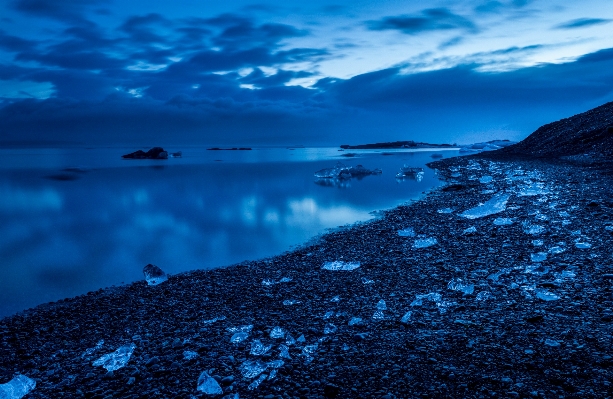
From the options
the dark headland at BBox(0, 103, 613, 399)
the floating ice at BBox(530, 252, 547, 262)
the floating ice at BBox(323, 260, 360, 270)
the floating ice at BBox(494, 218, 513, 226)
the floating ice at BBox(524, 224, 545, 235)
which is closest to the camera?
the dark headland at BBox(0, 103, 613, 399)

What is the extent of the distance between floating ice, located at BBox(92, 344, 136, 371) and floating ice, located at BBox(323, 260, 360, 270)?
404 cm

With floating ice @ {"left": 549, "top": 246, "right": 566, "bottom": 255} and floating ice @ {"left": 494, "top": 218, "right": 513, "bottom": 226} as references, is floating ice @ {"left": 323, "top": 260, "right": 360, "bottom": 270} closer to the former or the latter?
floating ice @ {"left": 549, "top": 246, "right": 566, "bottom": 255}

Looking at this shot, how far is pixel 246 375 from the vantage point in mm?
3982

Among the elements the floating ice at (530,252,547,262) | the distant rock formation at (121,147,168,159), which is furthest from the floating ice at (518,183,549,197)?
the distant rock formation at (121,147,168,159)

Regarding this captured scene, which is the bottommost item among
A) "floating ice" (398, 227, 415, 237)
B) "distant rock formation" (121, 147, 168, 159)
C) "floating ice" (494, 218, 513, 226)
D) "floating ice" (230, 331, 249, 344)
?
"floating ice" (230, 331, 249, 344)

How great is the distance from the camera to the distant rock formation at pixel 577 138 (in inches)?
1028

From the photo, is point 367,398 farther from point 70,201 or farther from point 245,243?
point 70,201

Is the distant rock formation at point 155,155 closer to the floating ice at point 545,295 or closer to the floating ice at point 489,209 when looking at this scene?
the floating ice at point 489,209

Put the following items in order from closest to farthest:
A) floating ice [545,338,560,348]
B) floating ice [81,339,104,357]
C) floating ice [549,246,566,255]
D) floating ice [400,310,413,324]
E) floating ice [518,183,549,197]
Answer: floating ice [545,338,560,348]
floating ice [81,339,104,357]
floating ice [400,310,413,324]
floating ice [549,246,566,255]
floating ice [518,183,549,197]

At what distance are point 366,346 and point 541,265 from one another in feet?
13.2

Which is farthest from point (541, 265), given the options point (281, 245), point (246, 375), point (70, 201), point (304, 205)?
point (70, 201)

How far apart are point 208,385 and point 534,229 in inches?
322

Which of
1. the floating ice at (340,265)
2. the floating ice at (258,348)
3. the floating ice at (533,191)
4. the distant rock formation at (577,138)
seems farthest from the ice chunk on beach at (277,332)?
the distant rock formation at (577,138)

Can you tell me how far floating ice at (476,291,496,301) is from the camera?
5.38m
